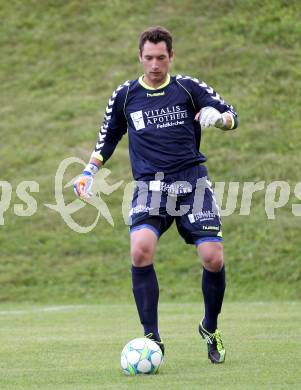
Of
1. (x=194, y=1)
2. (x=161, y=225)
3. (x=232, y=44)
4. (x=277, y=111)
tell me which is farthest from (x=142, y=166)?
(x=194, y=1)

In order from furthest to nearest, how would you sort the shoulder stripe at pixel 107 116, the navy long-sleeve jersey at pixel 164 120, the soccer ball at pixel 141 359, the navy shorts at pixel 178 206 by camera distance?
the shoulder stripe at pixel 107 116
the navy long-sleeve jersey at pixel 164 120
the navy shorts at pixel 178 206
the soccer ball at pixel 141 359

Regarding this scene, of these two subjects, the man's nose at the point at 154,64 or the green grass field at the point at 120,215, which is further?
the green grass field at the point at 120,215

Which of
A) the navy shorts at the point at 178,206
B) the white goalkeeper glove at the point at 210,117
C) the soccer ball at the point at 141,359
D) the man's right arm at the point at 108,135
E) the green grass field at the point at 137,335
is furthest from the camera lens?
the man's right arm at the point at 108,135

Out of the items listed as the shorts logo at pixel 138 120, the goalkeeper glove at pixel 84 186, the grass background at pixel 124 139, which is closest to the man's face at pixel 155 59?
the shorts logo at pixel 138 120

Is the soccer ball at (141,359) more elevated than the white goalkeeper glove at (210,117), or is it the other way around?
the white goalkeeper glove at (210,117)

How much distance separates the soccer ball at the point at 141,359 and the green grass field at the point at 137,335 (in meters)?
0.08

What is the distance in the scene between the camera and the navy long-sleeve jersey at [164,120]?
7762mm

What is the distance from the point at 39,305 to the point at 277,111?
8.06m

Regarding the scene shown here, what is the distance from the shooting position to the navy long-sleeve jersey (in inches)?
306

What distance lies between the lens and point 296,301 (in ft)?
51.9

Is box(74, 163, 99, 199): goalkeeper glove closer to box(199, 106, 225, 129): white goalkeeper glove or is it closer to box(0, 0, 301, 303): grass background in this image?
box(199, 106, 225, 129): white goalkeeper glove

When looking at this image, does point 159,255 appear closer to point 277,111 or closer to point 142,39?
point 277,111

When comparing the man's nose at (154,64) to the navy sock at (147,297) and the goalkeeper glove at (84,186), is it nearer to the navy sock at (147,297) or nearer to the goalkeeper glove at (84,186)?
the goalkeeper glove at (84,186)

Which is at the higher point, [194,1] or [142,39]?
[194,1]
